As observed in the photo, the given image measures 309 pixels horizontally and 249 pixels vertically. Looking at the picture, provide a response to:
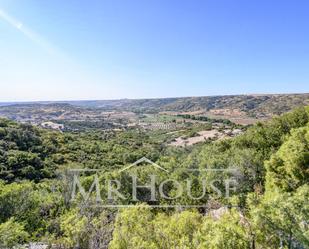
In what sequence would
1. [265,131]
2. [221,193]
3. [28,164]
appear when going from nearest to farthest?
[221,193] → [265,131] → [28,164]

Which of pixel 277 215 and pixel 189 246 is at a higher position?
pixel 277 215

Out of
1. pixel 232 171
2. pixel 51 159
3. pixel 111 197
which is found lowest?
pixel 51 159

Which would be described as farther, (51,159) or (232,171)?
(51,159)

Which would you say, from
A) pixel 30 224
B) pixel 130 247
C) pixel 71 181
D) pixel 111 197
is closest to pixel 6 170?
pixel 71 181

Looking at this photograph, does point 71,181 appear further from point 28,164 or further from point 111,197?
point 28,164

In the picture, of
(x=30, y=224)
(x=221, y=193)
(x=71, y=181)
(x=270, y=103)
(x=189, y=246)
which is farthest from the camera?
(x=270, y=103)

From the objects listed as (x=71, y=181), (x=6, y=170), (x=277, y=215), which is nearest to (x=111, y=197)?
(x=71, y=181)

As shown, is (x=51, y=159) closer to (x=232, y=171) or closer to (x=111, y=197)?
(x=111, y=197)

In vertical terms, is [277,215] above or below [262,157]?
above

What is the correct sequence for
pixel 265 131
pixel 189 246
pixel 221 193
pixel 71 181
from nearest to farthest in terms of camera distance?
pixel 189 246 → pixel 221 193 → pixel 71 181 → pixel 265 131
